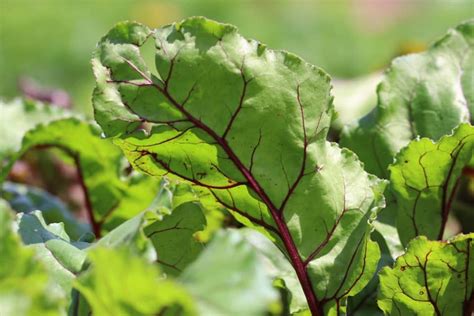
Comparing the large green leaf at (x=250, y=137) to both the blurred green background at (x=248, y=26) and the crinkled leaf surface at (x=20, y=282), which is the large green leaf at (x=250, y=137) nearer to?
the crinkled leaf surface at (x=20, y=282)

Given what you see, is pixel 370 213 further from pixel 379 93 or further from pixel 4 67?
pixel 4 67

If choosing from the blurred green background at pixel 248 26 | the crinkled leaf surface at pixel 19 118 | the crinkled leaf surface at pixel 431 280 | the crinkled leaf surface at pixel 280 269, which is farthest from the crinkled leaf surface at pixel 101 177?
the blurred green background at pixel 248 26

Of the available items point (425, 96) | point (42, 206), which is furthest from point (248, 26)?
point (425, 96)

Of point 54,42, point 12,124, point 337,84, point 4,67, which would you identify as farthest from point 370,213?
point 54,42

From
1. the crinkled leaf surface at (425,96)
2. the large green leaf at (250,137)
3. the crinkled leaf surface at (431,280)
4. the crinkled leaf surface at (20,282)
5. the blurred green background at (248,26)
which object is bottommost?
the crinkled leaf surface at (20,282)

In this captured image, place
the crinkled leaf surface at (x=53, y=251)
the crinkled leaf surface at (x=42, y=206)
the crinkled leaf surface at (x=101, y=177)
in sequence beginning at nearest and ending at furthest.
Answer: the crinkled leaf surface at (x=53, y=251)
the crinkled leaf surface at (x=101, y=177)
the crinkled leaf surface at (x=42, y=206)

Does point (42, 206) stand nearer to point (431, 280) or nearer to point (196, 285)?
point (431, 280)
